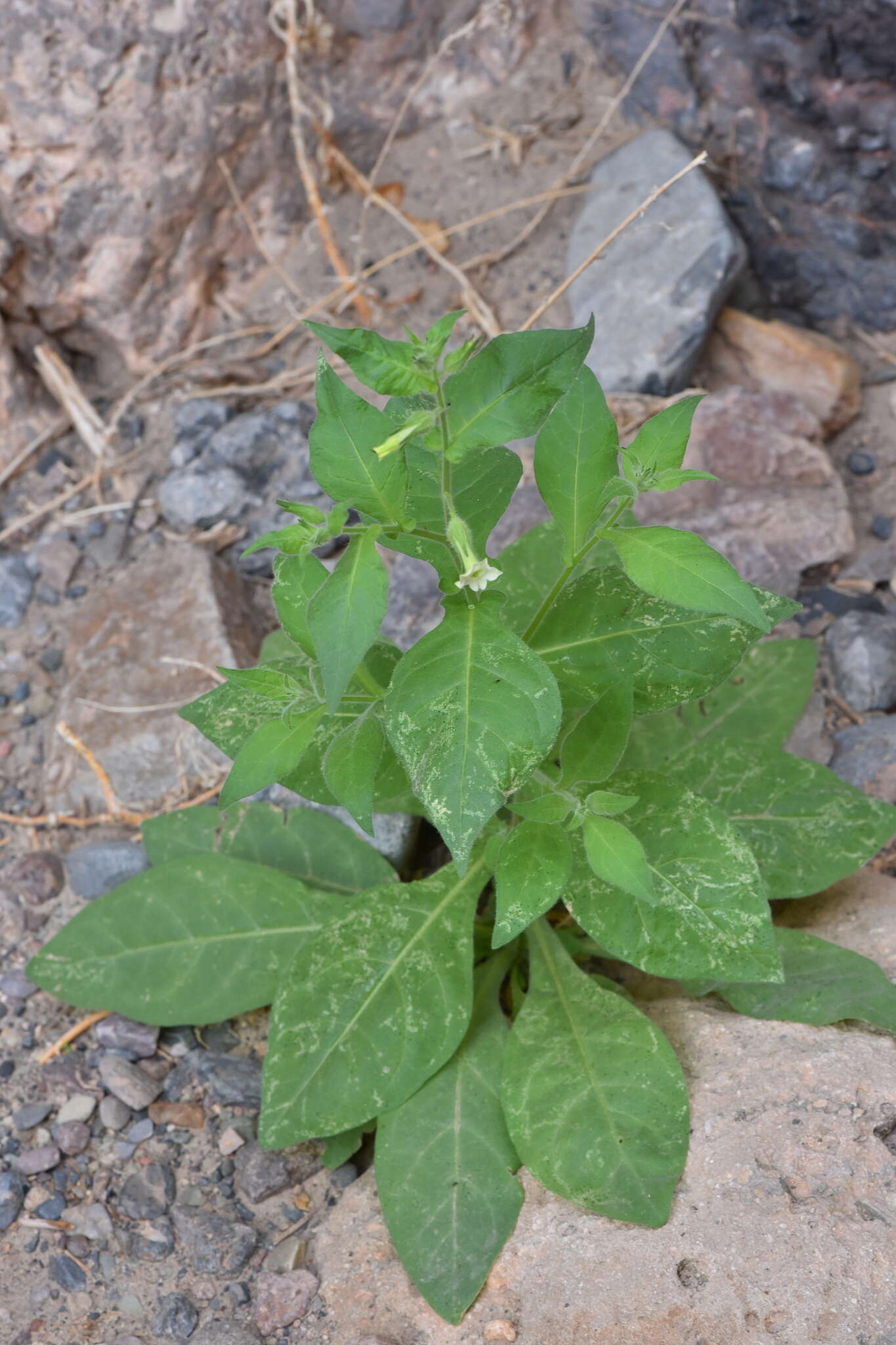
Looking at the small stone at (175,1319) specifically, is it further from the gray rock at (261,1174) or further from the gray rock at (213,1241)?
the gray rock at (261,1174)

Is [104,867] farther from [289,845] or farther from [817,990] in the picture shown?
[817,990]

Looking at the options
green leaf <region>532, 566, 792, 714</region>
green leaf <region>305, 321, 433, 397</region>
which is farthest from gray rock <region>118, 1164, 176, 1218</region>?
green leaf <region>305, 321, 433, 397</region>

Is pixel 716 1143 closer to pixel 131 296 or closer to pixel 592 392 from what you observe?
pixel 592 392

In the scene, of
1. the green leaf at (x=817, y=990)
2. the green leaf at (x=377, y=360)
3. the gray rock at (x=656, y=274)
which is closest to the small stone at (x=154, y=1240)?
the green leaf at (x=817, y=990)

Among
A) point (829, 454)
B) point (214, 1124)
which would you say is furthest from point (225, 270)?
point (214, 1124)

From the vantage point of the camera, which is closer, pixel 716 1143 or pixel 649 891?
pixel 649 891

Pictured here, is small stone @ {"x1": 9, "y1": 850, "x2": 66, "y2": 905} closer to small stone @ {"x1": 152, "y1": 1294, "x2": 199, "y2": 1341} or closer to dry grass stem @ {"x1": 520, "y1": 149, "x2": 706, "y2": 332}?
small stone @ {"x1": 152, "y1": 1294, "x2": 199, "y2": 1341}

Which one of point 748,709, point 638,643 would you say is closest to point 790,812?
point 748,709
